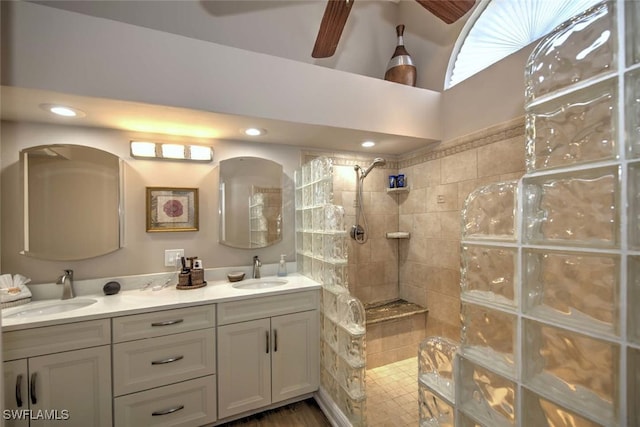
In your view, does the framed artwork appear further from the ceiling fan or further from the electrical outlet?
the ceiling fan

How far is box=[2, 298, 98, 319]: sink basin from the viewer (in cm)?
141

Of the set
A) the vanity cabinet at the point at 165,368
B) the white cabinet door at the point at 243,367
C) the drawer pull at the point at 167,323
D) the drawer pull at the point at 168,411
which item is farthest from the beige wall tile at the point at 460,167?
the drawer pull at the point at 168,411

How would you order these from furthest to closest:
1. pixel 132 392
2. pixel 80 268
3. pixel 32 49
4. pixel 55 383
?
pixel 80 268
pixel 132 392
pixel 55 383
pixel 32 49

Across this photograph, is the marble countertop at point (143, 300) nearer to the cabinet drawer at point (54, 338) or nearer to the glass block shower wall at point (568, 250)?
the cabinet drawer at point (54, 338)

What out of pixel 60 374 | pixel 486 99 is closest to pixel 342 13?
pixel 486 99

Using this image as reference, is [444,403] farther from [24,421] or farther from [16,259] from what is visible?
[16,259]

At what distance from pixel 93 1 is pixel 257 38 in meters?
1.05

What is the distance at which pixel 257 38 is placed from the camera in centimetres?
209

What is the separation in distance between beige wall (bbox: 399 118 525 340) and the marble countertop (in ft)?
3.77

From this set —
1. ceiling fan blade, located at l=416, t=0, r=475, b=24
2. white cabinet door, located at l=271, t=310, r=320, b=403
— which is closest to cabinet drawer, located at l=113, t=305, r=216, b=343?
white cabinet door, located at l=271, t=310, r=320, b=403

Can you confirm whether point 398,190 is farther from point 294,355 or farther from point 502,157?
point 294,355

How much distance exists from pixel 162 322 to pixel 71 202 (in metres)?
1.08

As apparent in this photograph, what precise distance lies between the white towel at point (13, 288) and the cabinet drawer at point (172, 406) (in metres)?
0.84

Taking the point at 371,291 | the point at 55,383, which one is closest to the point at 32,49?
the point at 55,383
